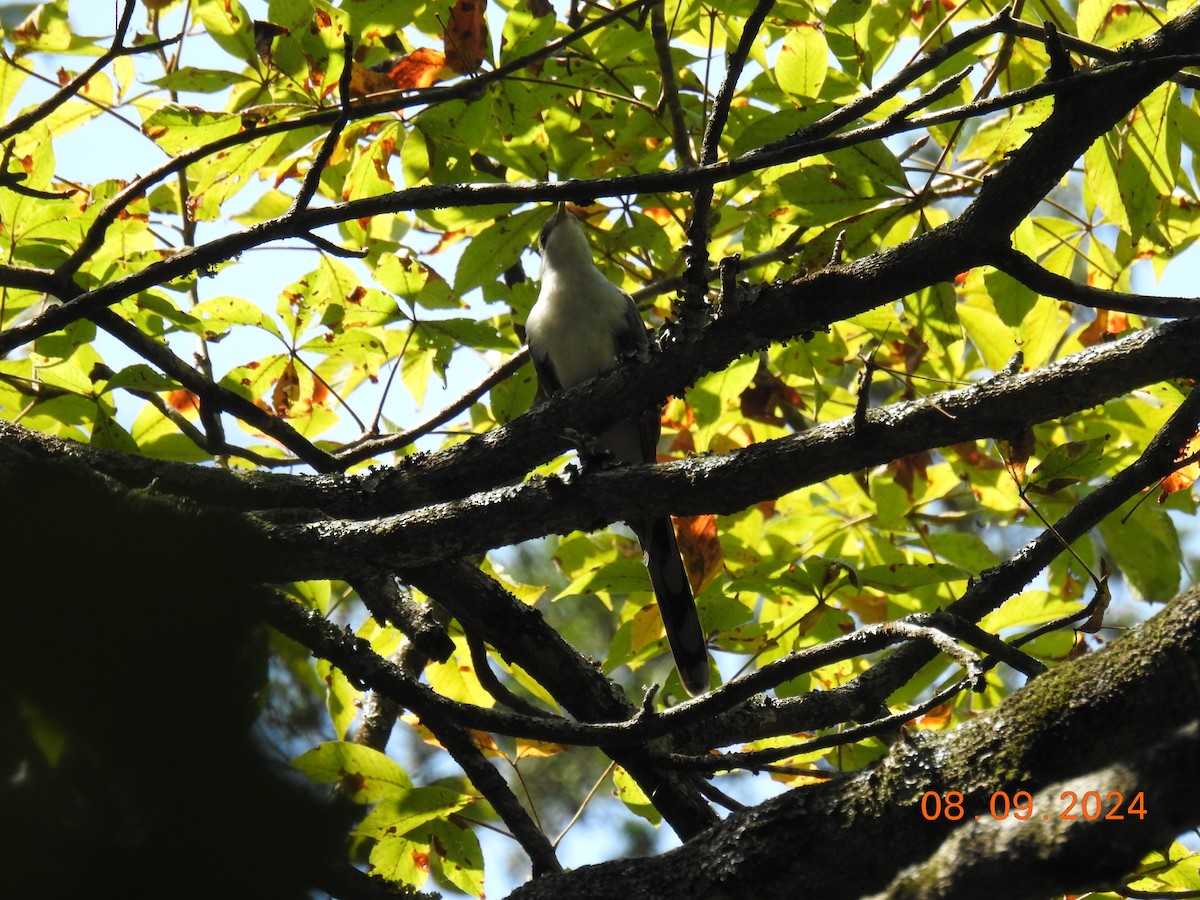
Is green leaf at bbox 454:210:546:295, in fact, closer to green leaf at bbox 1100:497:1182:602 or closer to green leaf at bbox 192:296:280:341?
green leaf at bbox 192:296:280:341

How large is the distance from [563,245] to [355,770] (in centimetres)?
376

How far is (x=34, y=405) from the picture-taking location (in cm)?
Result: 337

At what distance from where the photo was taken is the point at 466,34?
298 cm

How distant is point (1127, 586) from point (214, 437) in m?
3.17

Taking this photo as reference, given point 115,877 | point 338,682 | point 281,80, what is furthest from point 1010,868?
point 281,80

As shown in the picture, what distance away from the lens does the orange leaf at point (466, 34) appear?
2.98 metres

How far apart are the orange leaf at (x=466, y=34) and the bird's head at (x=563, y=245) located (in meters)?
2.04

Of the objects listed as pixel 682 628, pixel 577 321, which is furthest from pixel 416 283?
pixel 577 321

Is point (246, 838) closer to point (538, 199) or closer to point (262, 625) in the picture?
point (262, 625)

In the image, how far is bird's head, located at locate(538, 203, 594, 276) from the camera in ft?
17.0

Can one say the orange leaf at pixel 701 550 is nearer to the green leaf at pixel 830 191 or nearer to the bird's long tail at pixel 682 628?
the bird's long tail at pixel 682 628

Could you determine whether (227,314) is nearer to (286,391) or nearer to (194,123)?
(286,391)

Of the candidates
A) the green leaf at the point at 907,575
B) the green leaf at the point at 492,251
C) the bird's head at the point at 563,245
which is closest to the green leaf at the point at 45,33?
the green leaf at the point at 492,251

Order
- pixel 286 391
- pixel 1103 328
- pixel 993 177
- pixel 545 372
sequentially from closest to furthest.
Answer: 1. pixel 993 177
2. pixel 286 391
3. pixel 1103 328
4. pixel 545 372
